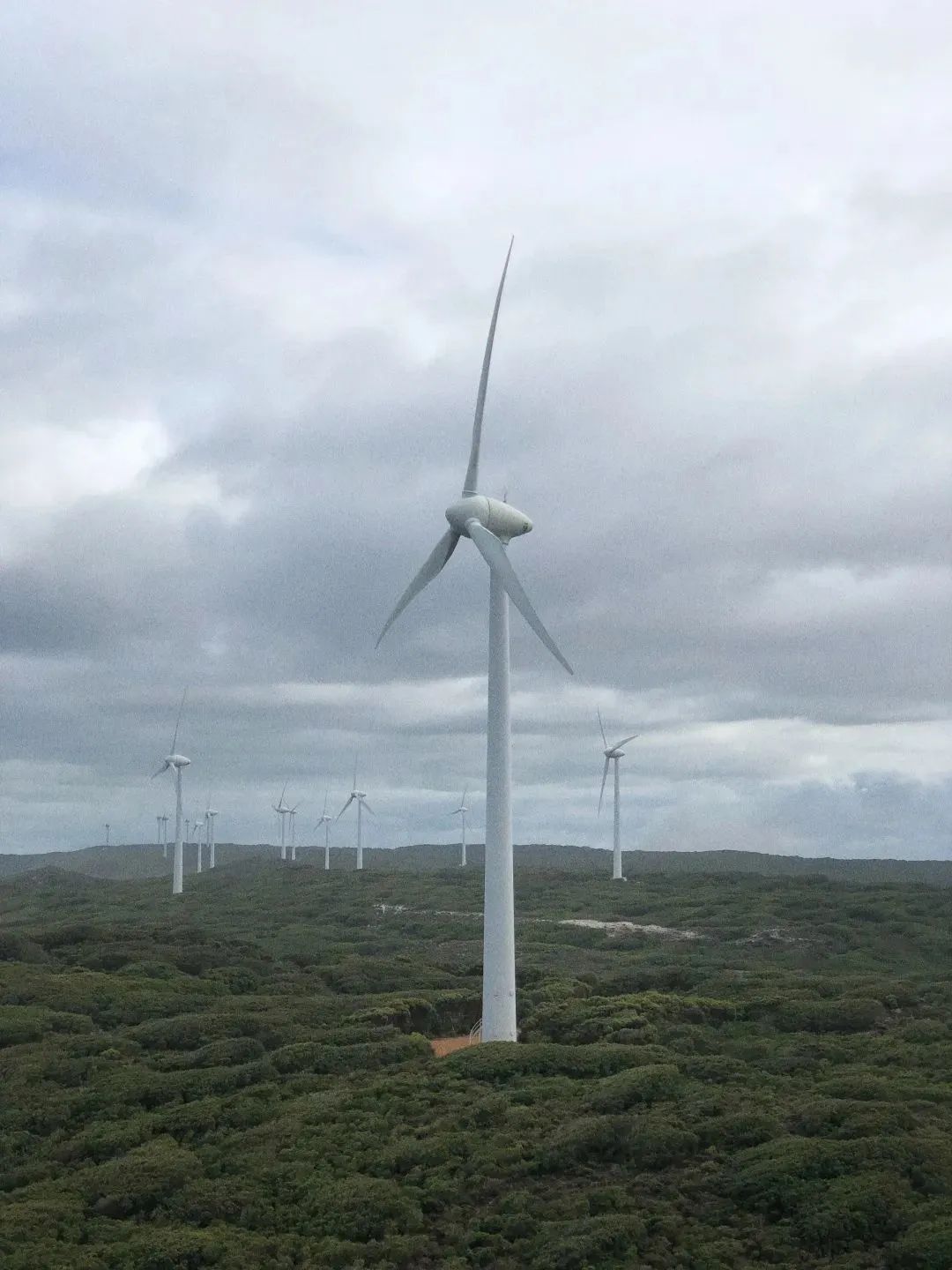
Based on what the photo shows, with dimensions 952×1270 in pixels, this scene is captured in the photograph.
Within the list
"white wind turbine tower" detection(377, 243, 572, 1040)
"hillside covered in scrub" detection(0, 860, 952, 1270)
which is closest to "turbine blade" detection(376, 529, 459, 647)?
"white wind turbine tower" detection(377, 243, 572, 1040)

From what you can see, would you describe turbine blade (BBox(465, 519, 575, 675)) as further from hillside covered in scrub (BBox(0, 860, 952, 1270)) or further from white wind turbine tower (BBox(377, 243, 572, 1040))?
hillside covered in scrub (BBox(0, 860, 952, 1270))

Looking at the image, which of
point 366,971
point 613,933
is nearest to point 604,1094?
point 366,971

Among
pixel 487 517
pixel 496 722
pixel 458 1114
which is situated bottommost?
pixel 458 1114

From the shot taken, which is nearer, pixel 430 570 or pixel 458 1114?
pixel 458 1114

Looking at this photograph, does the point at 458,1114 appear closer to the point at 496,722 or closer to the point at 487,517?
the point at 496,722

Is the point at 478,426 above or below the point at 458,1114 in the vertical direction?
above

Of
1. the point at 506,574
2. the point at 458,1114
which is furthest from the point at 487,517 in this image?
the point at 458,1114

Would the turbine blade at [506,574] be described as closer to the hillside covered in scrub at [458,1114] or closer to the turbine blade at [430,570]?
the turbine blade at [430,570]
